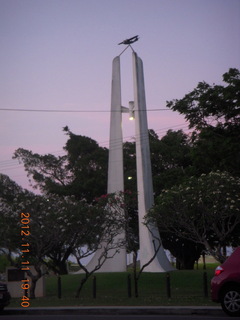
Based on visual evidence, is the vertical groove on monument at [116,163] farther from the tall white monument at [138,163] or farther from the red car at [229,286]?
the red car at [229,286]

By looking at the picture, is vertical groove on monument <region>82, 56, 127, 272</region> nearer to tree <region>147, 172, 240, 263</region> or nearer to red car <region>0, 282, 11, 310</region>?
tree <region>147, 172, 240, 263</region>

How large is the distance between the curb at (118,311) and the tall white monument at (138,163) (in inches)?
729

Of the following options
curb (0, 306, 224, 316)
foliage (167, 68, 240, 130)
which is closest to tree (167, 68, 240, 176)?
foliage (167, 68, 240, 130)

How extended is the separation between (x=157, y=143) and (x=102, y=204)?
80.3 ft

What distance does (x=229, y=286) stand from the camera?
15.8 m

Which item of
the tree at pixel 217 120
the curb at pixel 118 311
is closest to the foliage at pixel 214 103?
the tree at pixel 217 120

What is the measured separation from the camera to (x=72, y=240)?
3067 cm

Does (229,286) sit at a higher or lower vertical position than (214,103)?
lower

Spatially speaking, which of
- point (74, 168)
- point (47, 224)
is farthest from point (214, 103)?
point (74, 168)

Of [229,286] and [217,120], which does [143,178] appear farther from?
[229,286]

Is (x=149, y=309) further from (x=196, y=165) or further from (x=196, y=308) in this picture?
(x=196, y=165)

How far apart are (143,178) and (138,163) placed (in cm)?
114

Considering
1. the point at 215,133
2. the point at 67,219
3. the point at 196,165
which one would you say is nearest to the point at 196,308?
the point at 67,219

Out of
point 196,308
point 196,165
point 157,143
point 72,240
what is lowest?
point 196,308
